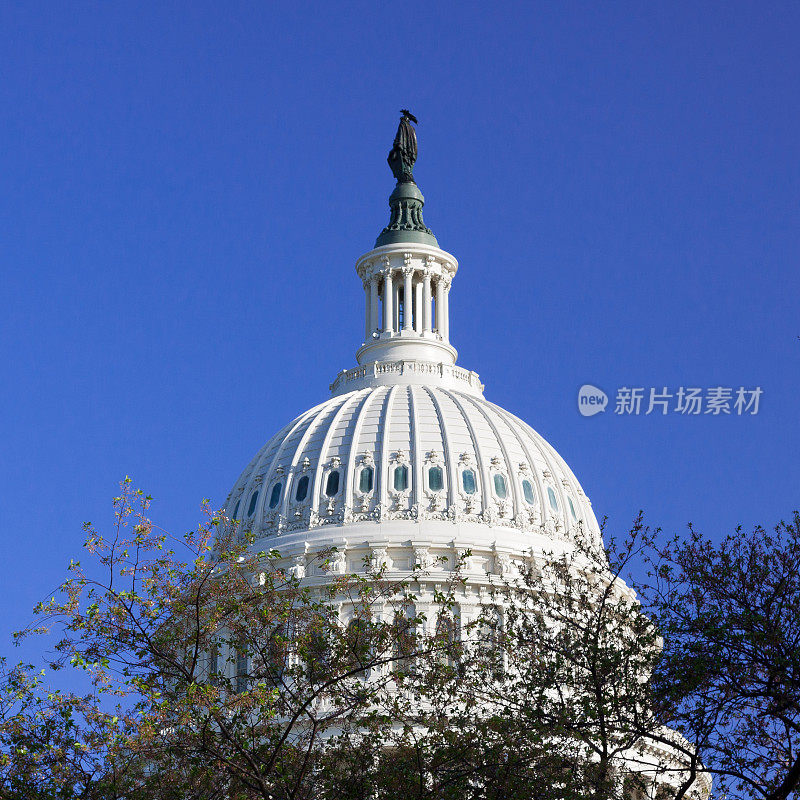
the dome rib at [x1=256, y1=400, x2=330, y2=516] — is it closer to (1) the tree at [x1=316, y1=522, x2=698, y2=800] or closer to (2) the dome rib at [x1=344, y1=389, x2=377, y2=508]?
(2) the dome rib at [x1=344, y1=389, x2=377, y2=508]

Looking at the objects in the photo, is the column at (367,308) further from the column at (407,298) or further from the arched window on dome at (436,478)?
the arched window on dome at (436,478)

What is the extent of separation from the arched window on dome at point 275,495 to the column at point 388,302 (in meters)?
16.2

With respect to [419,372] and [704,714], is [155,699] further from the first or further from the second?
[419,372]

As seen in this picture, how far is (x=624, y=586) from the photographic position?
8506 cm

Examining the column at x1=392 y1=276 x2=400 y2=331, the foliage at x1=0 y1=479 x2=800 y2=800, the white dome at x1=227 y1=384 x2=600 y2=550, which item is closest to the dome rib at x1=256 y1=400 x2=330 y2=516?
the white dome at x1=227 y1=384 x2=600 y2=550

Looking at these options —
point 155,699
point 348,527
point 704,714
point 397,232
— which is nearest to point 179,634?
point 155,699

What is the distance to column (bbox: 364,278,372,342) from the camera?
102m

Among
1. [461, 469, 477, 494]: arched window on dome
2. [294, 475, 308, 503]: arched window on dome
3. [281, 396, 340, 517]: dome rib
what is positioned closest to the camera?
[461, 469, 477, 494]: arched window on dome

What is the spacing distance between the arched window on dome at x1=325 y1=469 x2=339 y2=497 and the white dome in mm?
57

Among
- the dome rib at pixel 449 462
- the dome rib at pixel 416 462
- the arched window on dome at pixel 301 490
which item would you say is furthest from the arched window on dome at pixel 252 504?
the dome rib at pixel 449 462

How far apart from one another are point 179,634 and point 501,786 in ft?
26.8

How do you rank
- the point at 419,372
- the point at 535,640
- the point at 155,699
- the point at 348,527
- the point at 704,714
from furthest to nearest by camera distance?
the point at 419,372 → the point at 348,527 → the point at 535,640 → the point at 155,699 → the point at 704,714

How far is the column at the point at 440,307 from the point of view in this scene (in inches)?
3979

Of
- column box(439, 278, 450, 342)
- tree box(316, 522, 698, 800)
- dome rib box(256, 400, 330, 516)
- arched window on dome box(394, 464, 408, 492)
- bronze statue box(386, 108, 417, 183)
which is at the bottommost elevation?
tree box(316, 522, 698, 800)
